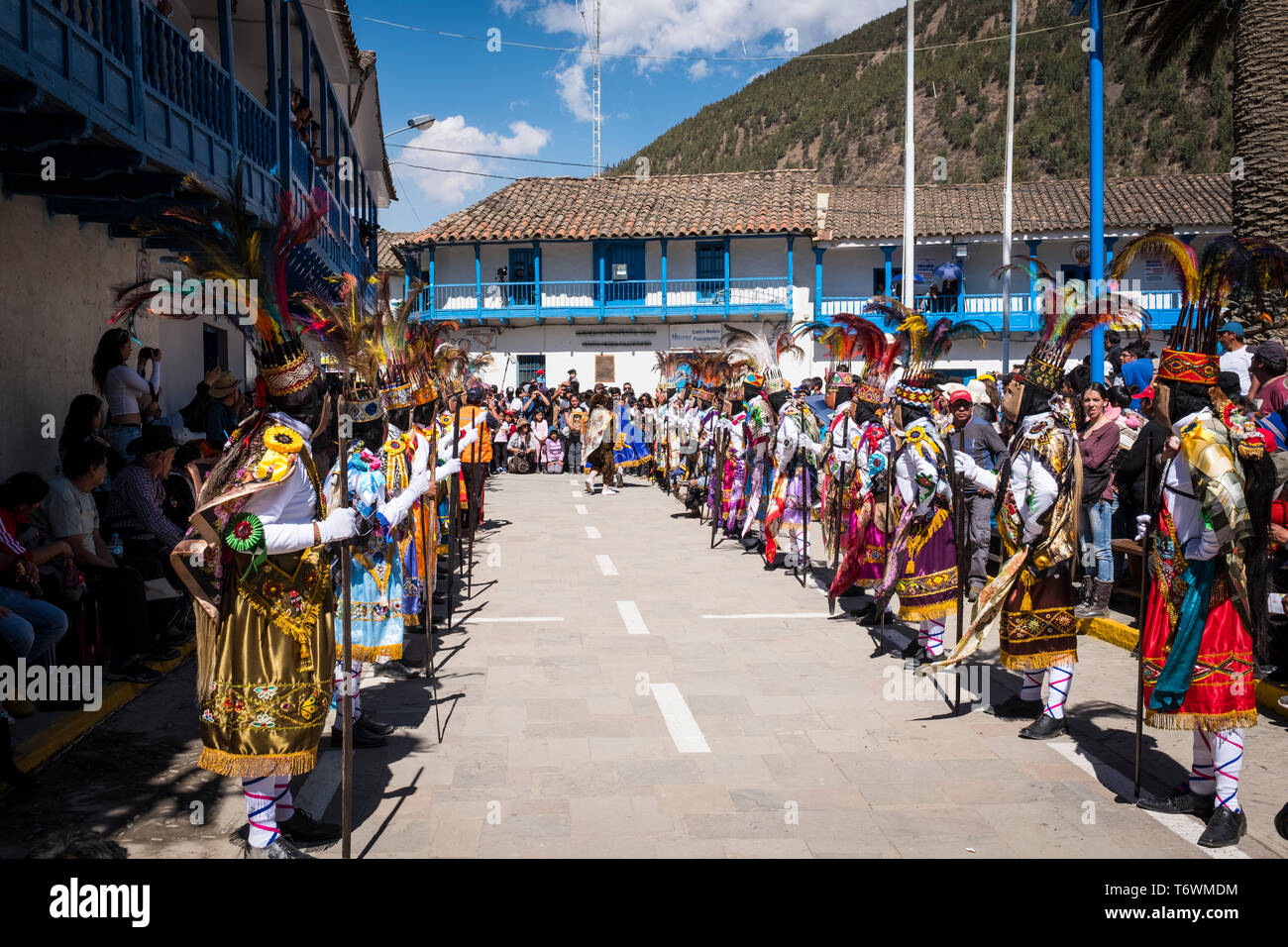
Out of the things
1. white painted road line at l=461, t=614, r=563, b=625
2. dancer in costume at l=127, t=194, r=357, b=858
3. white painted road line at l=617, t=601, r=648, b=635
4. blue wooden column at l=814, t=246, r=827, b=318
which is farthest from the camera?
blue wooden column at l=814, t=246, r=827, b=318

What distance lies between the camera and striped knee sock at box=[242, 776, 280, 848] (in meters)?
4.22

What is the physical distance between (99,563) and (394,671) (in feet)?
6.92

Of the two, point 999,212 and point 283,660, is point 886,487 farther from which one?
point 999,212

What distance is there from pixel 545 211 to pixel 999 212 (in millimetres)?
14805

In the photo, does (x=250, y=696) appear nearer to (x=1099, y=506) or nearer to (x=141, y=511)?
(x=141, y=511)

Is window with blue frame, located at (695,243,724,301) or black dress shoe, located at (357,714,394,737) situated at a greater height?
window with blue frame, located at (695,243,724,301)

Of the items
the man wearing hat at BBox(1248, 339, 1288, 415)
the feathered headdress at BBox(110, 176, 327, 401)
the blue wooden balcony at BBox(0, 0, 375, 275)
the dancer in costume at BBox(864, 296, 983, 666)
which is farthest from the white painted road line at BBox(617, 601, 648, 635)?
the man wearing hat at BBox(1248, 339, 1288, 415)

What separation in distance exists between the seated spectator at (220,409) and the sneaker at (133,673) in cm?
318

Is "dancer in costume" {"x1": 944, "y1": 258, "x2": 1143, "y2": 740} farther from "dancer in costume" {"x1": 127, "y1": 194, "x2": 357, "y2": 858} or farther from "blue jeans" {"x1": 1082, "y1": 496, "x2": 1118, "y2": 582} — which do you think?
"dancer in costume" {"x1": 127, "y1": 194, "x2": 357, "y2": 858}

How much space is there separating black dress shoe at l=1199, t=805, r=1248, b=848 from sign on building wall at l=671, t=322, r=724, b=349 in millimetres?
29168

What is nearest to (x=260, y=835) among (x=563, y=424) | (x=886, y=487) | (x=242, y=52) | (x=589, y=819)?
(x=589, y=819)

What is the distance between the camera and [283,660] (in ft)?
13.7

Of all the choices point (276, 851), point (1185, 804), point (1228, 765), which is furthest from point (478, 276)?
point (1228, 765)

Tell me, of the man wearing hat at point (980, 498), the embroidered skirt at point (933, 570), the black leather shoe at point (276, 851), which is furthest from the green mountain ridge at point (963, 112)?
Answer: the black leather shoe at point (276, 851)
